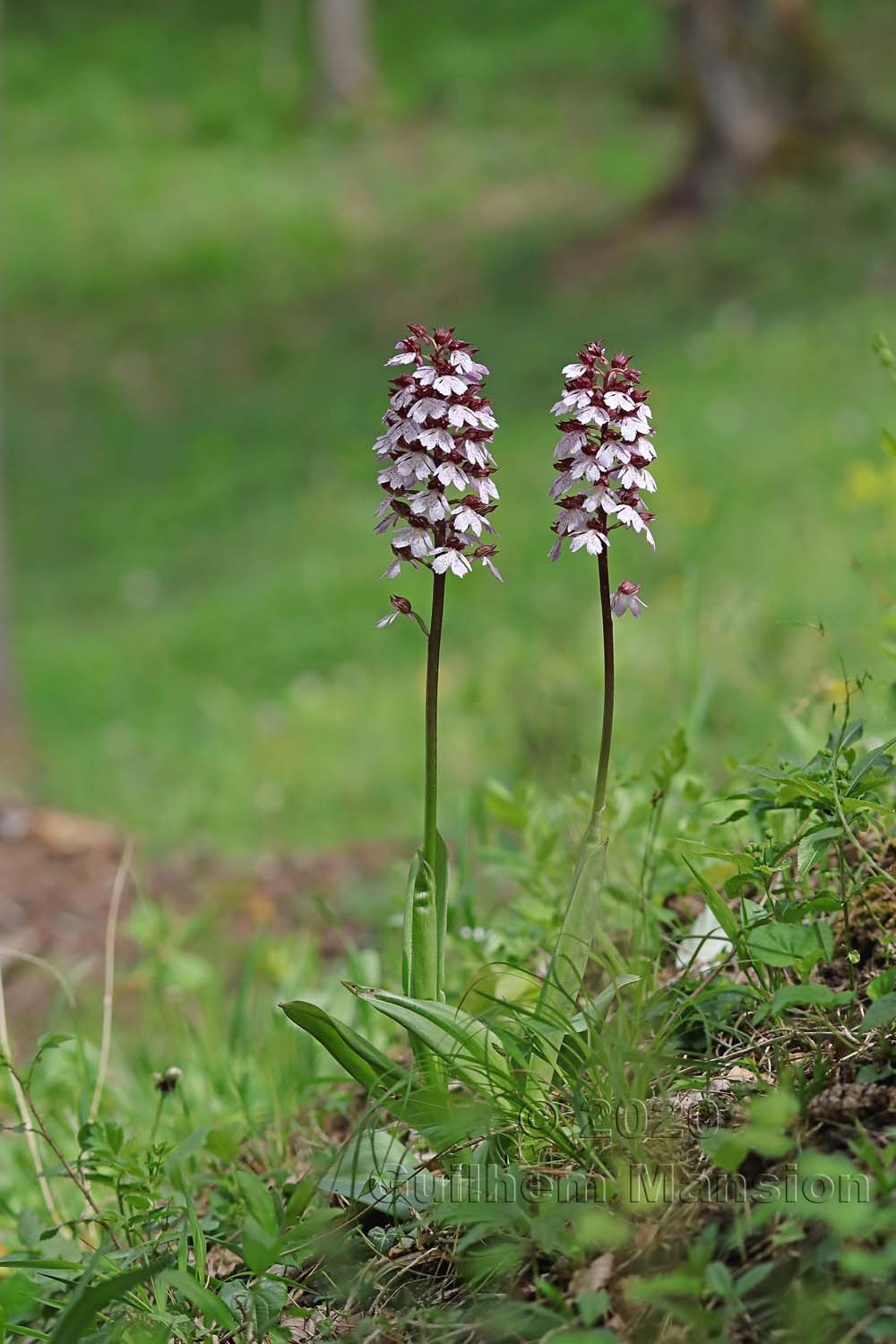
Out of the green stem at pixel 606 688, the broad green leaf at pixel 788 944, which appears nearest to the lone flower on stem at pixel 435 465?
the green stem at pixel 606 688

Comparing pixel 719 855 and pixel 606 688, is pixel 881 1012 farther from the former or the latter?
pixel 606 688

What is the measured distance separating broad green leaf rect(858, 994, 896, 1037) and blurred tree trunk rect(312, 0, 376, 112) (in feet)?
55.7

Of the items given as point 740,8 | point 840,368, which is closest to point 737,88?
point 740,8

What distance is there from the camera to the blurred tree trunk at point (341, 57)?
1698 centimetres

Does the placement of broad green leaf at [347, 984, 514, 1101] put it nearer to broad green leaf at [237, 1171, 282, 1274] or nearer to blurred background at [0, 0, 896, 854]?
broad green leaf at [237, 1171, 282, 1274]

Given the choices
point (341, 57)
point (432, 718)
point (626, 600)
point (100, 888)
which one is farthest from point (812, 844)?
point (341, 57)

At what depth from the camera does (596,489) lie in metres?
1.52

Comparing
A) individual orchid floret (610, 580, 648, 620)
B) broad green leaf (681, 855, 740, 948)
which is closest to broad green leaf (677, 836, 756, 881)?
broad green leaf (681, 855, 740, 948)

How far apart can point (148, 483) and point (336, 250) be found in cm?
421

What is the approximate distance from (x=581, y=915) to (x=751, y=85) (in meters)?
10.6

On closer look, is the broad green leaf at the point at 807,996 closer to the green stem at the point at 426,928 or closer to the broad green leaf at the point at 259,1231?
the green stem at the point at 426,928

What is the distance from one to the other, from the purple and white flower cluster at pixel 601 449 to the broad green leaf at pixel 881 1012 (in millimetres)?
522

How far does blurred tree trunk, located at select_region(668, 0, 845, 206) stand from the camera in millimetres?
10742

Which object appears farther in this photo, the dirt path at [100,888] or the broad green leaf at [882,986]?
the dirt path at [100,888]
